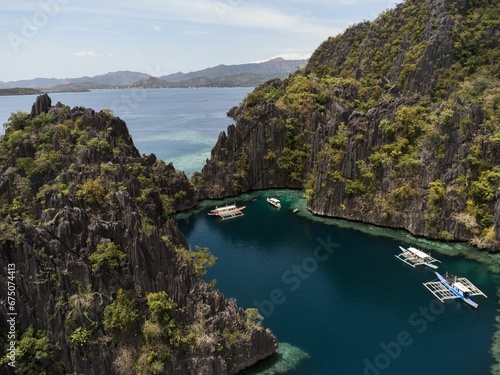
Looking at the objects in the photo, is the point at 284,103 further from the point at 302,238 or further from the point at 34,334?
the point at 34,334

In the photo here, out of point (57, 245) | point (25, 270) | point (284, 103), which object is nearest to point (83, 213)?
point (57, 245)

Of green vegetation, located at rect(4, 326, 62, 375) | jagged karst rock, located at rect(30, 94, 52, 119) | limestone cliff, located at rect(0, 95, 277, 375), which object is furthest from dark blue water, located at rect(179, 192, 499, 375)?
jagged karst rock, located at rect(30, 94, 52, 119)

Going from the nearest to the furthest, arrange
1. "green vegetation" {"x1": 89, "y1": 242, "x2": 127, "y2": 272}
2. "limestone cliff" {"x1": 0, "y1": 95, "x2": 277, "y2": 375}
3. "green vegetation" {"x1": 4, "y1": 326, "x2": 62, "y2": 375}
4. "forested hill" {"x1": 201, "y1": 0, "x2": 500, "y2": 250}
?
1. "green vegetation" {"x1": 4, "y1": 326, "x2": 62, "y2": 375}
2. "limestone cliff" {"x1": 0, "y1": 95, "x2": 277, "y2": 375}
3. "green vegetation" {"x1": 89, "y1": 242, "x2": 127, "y2": 272}
4. "forested hill" {"x1": 201, "y1": 0, "x2": 500, "y2": 250}

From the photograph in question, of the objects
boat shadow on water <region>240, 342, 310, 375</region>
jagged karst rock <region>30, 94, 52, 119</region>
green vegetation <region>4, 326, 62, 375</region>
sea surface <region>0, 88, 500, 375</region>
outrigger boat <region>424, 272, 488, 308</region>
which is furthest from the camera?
jagged karst rock <region>30, 94, 52, 119</region>

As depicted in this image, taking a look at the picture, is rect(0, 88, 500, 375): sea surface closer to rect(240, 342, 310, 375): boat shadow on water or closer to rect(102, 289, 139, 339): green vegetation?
rect(240, 342, 310, 375): boat shadow on water

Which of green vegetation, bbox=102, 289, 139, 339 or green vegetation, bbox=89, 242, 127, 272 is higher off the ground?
green vegetation, bbox=89, 242, 127, 272

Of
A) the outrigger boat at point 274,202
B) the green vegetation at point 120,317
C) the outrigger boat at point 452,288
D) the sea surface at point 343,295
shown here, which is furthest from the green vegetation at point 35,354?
the outrigger boat at point 274,202
